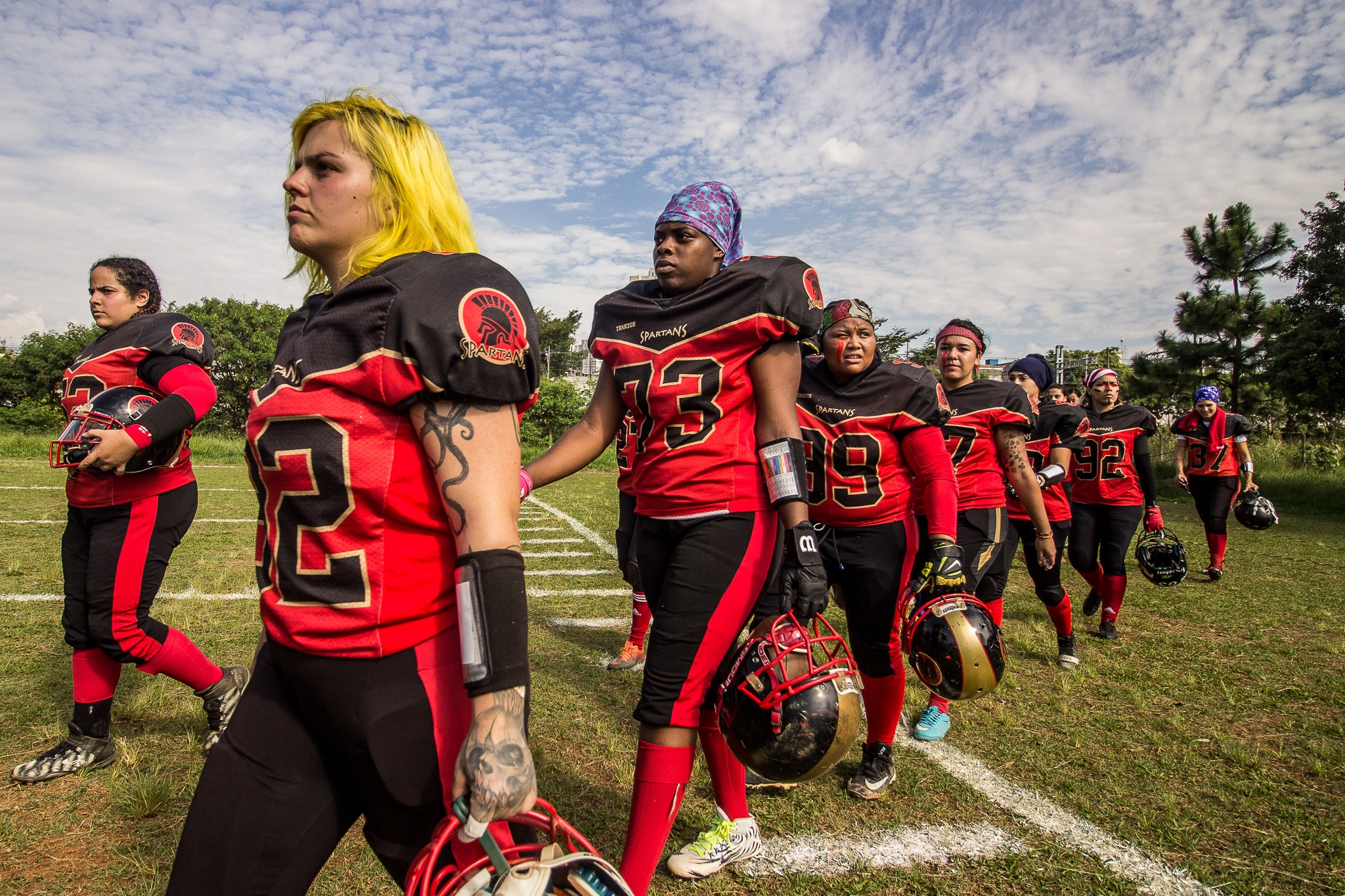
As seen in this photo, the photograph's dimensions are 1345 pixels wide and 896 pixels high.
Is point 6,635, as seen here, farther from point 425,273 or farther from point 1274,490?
point 1274,490

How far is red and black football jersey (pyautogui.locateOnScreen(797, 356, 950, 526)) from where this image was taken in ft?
11.8

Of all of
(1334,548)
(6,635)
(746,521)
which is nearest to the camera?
(746,521)

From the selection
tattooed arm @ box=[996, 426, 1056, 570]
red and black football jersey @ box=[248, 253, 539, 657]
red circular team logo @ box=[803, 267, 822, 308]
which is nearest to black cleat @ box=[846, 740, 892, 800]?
tattooed arm @ box=[996, 426, 1056, 570]

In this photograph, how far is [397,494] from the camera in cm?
145

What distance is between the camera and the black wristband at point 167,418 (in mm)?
3537

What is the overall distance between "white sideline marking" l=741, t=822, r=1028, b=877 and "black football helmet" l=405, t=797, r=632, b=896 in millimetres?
1841

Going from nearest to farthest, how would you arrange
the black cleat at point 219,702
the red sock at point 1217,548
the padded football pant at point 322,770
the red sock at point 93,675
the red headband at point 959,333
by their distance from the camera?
the padded football pant at point 322,770
the red sock at point 93,675
the black cleat at point 219,702
the red headband at point 959,333
the red sock at point 1217,548

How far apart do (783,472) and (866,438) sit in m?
1.15

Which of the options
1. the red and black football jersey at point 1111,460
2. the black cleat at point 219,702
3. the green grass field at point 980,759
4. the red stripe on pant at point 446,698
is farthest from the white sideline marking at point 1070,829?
the red and black football jersey at point 1111,460

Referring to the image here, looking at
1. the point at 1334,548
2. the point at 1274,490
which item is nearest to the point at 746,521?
the point at 1334,548

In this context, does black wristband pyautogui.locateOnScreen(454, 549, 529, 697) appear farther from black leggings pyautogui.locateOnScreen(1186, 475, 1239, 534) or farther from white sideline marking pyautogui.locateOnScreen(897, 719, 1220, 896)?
black leggings pyautogui.locateOnScreen(1186, 475, 1239, 534)

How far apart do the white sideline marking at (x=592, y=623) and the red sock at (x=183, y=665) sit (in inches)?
108

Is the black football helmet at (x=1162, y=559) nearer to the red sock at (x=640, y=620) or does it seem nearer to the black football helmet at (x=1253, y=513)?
the black football helmet at (x=1253, y=513)

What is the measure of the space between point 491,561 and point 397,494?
0.23m
